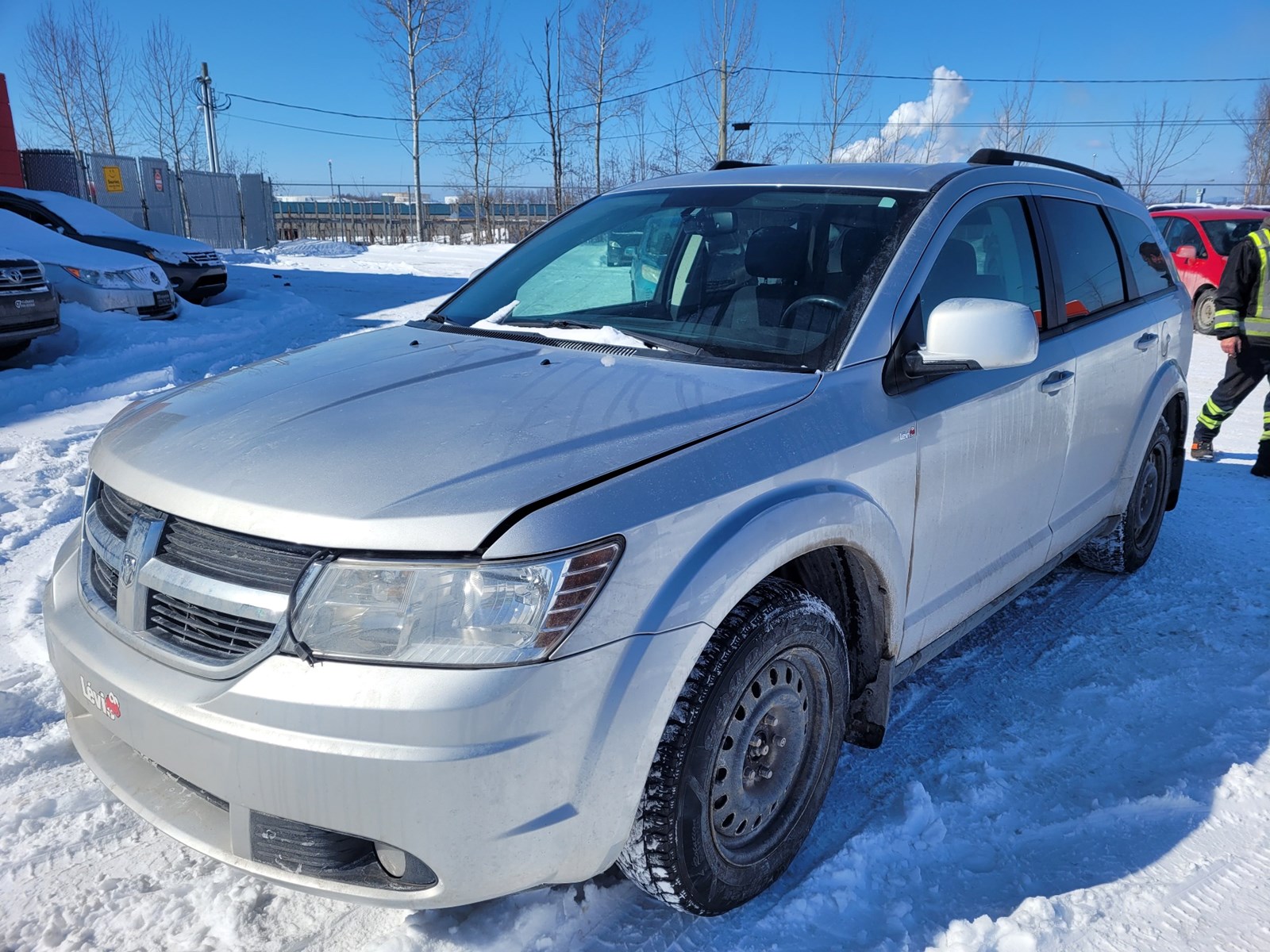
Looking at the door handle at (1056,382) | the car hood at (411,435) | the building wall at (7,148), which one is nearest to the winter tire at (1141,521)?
the door handle at (1056,382)

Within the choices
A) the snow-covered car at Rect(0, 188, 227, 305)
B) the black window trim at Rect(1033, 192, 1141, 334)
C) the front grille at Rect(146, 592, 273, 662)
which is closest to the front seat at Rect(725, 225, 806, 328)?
the black window trim at Rect(1033, 192, 1141, 334)

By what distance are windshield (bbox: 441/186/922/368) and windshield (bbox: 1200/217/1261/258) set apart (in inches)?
491

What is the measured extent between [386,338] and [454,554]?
5.17 ft

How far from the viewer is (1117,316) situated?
3.77 meters

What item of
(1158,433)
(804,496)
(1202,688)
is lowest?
(1202,688)

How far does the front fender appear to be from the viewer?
187 centimetres

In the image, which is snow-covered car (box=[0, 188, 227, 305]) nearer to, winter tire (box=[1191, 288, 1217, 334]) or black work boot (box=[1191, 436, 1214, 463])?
black work boot (box=[1191, 436, 1214, 463])

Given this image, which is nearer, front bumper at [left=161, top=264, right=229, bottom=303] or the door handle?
the door handle

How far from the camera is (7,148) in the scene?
19.9 metres

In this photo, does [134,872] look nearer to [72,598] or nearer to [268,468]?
[72,598]

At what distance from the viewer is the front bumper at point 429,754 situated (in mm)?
1662

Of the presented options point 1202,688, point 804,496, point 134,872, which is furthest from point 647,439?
point 1202,688

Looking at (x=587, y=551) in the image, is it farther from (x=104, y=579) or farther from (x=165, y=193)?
(x=165, y=193)

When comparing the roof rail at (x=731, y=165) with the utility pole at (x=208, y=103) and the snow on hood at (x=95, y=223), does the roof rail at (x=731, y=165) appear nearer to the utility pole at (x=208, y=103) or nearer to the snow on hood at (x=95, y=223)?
the snow on hood at (x=95, y=223)
